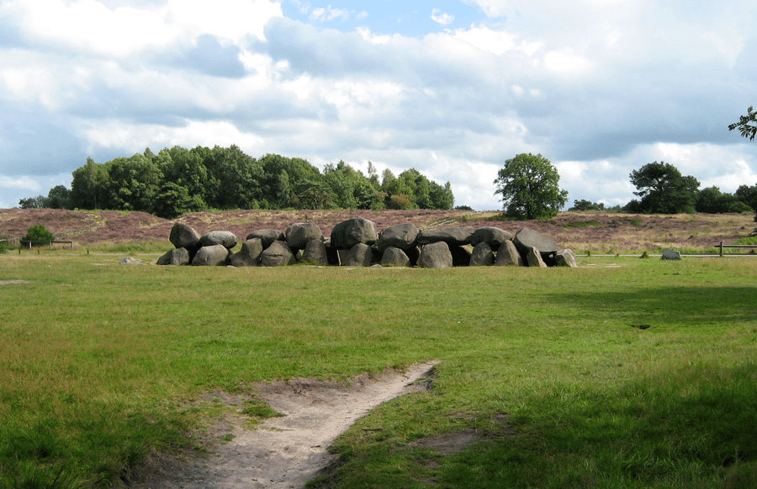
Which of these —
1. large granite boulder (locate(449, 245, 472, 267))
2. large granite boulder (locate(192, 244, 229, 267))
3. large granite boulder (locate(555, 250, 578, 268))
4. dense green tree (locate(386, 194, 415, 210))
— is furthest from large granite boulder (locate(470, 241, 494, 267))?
dense green tree (locate(386, 194, 415, 210))

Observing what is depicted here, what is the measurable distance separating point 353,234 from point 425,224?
42.0m

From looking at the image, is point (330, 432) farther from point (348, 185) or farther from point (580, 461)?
point (348, 185)

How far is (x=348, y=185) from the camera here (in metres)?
126

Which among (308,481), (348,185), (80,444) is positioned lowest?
(308,481)

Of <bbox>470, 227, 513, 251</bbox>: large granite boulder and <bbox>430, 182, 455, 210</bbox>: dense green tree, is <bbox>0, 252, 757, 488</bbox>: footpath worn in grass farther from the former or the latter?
<bbox>430, 182, 455, 210</bbox>: dense green tree

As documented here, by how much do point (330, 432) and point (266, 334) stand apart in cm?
605

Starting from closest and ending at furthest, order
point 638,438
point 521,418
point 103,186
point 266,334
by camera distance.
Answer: point 638,438
point 521,418
point 266,334
point 103,186

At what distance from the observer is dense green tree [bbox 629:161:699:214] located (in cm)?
9381

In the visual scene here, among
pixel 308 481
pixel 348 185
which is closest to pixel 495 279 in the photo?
pixel 308 481

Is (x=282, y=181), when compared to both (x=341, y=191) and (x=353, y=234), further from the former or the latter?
(x=353, y=234)

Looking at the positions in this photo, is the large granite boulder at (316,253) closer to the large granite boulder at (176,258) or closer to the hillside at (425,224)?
the large granite boulder at (176,258)

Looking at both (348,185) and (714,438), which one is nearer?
(714,438)

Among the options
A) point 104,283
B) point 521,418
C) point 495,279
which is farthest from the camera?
point 495,279

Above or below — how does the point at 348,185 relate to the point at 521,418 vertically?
above
